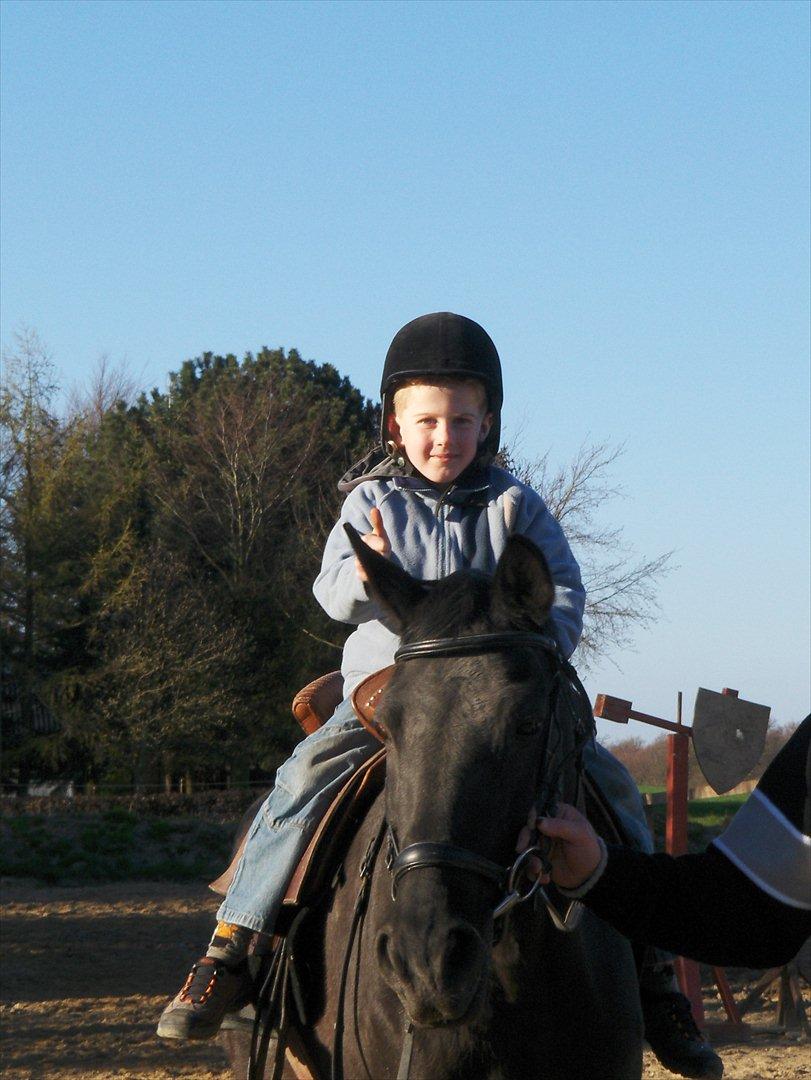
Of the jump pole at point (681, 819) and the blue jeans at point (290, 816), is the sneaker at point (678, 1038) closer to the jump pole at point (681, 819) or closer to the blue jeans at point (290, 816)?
the blue jeans at point (290, 816)

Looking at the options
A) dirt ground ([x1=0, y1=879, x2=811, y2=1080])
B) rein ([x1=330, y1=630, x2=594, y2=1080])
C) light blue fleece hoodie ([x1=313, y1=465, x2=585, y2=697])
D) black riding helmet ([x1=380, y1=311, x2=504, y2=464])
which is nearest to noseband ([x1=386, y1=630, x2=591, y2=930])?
rein ([x1=330, y1=630, x2=594, y2=1080])

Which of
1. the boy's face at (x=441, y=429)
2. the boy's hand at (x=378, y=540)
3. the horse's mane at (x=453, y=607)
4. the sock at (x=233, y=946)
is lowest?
the sock at (x=233, y=946)

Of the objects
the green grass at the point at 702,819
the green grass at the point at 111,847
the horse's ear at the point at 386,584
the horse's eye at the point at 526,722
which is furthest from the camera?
the green grass at the point at 702,819

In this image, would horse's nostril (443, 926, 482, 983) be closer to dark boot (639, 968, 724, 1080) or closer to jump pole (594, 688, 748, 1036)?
dark boot (639, 968, 724, 1080)

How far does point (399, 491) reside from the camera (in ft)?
13.7

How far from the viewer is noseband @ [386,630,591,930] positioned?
260cm

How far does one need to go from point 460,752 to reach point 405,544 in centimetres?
135

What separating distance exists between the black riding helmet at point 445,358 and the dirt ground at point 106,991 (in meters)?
5.31

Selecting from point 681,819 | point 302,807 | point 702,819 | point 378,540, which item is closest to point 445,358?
point 378,540

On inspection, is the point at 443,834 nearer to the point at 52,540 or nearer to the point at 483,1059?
the point at 483,1059

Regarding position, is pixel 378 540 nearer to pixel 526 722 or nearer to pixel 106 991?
pixel 526 722

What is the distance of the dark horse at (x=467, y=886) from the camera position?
2.57 meters

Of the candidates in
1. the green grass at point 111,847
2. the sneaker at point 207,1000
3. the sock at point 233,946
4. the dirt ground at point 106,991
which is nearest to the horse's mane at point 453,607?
the sock at point 233,946

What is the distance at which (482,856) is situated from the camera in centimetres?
265
